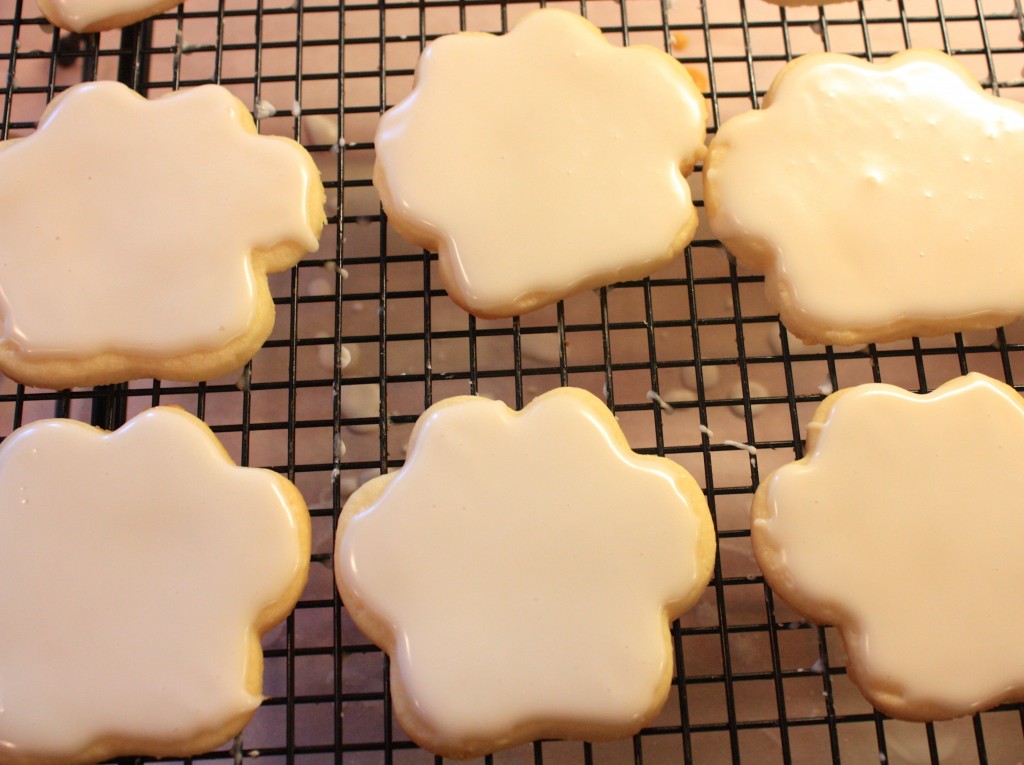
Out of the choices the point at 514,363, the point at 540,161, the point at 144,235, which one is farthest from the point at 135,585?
the point at 540,161

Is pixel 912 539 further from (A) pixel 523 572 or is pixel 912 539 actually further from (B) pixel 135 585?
(B) pixel 135 585

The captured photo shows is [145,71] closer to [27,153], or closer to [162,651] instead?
[27,153]

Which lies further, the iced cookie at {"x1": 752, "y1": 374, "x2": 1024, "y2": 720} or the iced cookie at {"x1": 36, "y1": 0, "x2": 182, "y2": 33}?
the iced cookie at {"x1": 36, "y1": 0, "x2": 182, "y2": 33}

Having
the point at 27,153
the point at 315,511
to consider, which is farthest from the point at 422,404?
the point at 27,153

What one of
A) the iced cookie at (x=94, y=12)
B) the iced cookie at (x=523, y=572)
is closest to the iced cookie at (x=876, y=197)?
the iced cookie at (x=523, y=572)

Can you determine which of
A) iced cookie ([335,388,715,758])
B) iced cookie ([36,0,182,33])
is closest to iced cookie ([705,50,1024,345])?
iced cookie ([335,388,715,758])

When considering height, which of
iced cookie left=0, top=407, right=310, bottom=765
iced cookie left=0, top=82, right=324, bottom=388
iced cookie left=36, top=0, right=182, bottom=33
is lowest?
iced cookie left=0, top=407, right=310, bottom=765

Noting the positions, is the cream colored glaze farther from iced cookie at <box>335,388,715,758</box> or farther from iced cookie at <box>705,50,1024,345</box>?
iced cookie at <box>705,50,1024,345</box>

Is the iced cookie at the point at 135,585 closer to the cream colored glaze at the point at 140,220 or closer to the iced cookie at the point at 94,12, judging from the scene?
the cream colored glaze at the point at 140,220
